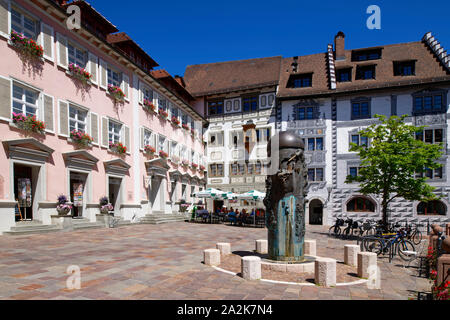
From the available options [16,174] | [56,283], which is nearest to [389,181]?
[56,283]

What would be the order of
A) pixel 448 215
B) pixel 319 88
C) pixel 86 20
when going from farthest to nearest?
pixel 319 88
pixel 448 215
pixel 86 20

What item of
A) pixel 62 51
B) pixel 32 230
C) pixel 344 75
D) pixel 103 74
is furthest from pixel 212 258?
pixel 344 75

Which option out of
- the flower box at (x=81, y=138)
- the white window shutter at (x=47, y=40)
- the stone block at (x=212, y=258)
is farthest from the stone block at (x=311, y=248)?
the white window shutter at (x=47, y=40)

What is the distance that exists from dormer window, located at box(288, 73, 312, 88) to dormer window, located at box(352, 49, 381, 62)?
5132 mm

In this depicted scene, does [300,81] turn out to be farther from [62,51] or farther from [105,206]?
[105,206]

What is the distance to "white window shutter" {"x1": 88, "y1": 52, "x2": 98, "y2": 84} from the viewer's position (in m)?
17.9

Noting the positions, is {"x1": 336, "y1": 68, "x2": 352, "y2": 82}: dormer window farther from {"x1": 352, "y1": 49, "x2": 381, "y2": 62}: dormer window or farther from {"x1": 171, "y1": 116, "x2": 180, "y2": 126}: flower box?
{"x1": 171, "y1": 116, "x2": 180, "y2": 126}: flower box

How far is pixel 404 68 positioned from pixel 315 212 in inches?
605

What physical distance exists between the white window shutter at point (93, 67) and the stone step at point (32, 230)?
848 centimetres

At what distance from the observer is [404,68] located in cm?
2858

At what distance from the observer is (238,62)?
1505 inches
